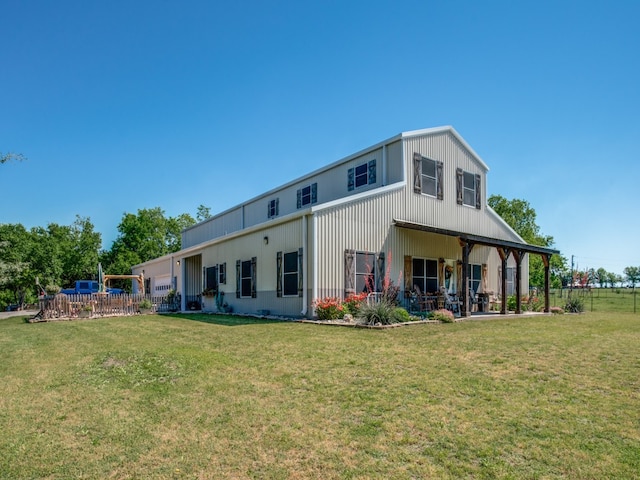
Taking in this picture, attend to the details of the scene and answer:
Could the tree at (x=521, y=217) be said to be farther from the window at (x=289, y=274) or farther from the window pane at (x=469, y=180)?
the window at (x=289, y=274)

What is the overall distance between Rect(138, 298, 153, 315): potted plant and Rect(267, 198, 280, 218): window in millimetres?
7484

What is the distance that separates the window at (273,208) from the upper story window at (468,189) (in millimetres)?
9236

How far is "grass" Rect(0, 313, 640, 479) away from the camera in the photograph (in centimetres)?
326

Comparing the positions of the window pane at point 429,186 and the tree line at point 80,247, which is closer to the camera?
the window pane at point 429,186

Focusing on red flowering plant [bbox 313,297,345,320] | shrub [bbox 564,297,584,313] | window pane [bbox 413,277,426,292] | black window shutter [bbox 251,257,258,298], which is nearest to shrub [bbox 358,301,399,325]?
red flowering plant [bbox 313,297,345,320]

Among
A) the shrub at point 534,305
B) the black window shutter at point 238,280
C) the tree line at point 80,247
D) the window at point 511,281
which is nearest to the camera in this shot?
the black window shutter at point 238,280

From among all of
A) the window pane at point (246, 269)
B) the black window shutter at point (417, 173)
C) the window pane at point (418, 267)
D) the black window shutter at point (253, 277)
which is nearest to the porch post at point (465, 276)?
the window pane at point (418, 267)

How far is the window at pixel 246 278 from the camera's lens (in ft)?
53.3

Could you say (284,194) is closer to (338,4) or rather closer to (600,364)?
(338,4)

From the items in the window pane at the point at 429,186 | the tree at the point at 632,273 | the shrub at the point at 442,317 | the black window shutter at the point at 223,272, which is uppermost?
the window pane at the point at 429,186

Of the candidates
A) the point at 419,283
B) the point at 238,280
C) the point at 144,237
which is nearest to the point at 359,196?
the point at 419,283

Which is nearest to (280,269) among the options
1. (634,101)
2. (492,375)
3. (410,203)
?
(410,203)

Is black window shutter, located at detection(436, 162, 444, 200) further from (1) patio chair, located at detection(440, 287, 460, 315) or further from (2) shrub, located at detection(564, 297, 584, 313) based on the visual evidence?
(2) shrub, located at detection(564, 297, 584, 313)

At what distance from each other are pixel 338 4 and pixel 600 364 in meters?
11.4
